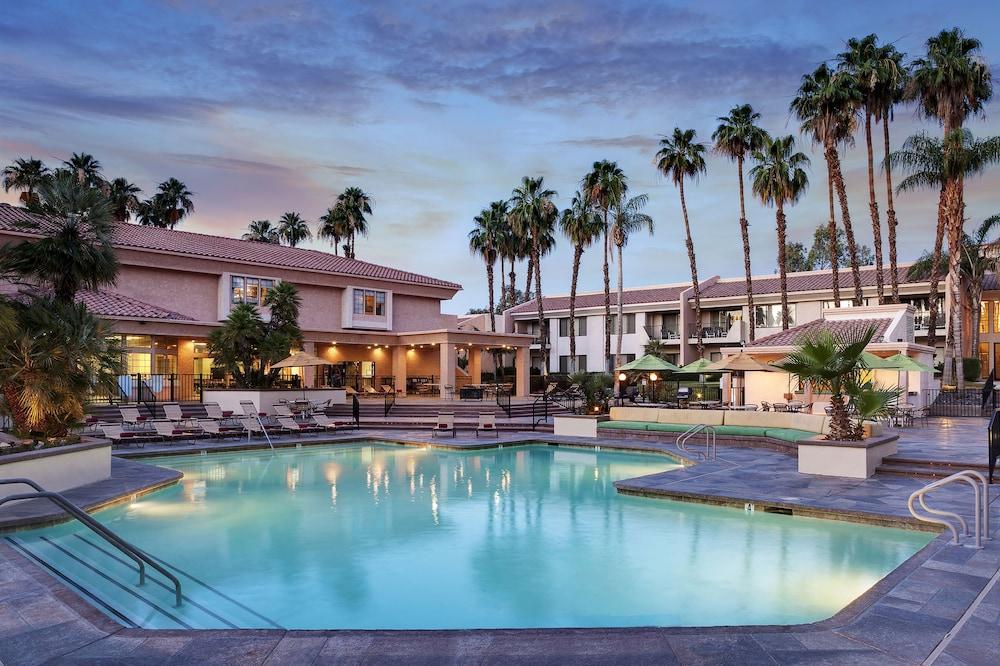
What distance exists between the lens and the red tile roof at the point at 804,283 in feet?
140

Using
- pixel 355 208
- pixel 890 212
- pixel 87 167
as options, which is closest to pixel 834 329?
pixel 890 212

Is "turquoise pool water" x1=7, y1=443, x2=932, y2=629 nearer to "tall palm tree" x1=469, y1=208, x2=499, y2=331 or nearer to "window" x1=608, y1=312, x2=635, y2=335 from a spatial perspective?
"window" x1=608, y1=312, x2=635, y2=335

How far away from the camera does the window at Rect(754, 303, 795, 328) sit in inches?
1769

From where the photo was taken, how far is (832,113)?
35406 millimetres

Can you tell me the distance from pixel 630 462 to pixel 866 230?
169ft

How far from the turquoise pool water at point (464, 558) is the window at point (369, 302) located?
25.4 m

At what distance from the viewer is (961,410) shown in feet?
95.1

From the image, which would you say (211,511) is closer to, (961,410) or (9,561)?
(9,561)

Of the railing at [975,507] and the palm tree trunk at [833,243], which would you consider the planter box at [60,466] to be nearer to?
the railing at [975,507]

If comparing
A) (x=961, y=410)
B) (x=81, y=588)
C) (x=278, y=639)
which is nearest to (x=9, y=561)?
(x=81, y=588)

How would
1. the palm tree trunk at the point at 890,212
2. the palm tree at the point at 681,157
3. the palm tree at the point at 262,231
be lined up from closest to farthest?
the palm tree trunk at the point at 890,212 → the palm tree at the point at 681,157 → the palm tree at the point at 262,231

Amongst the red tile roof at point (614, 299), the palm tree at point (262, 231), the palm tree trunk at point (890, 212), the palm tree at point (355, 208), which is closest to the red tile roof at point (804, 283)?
the red tile roof at point (614, 299)

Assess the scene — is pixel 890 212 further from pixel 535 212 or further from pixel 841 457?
pixel 841 457

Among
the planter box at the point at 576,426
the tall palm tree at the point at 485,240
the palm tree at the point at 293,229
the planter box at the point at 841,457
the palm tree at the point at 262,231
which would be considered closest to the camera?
the planter box at the point at 841,457
